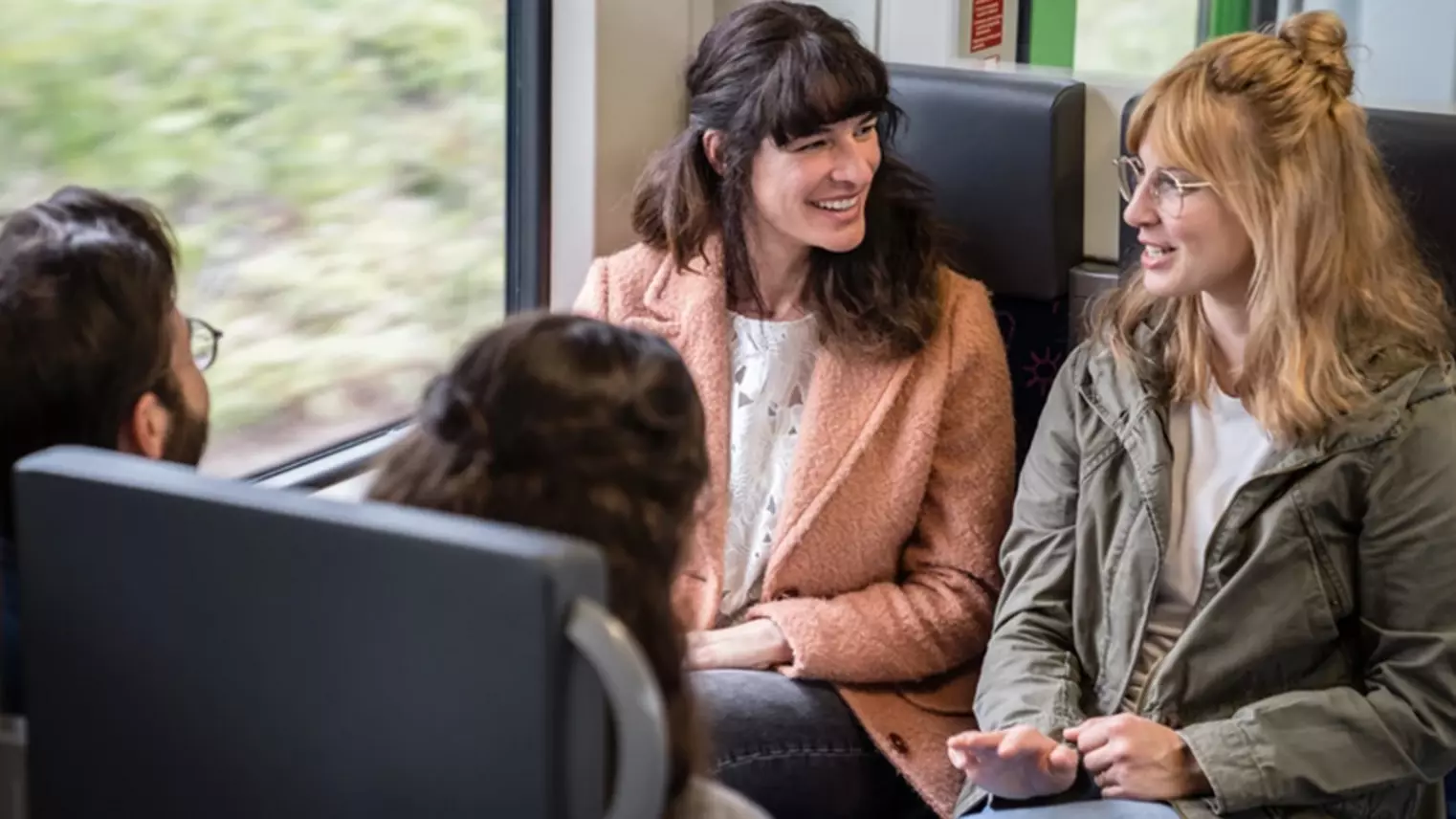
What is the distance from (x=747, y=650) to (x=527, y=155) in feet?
2.62

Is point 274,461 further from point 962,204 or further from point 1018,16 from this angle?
point 1018,16

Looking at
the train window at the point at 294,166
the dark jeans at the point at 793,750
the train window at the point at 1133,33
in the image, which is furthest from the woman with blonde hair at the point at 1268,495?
the train window at the point at 1133,33

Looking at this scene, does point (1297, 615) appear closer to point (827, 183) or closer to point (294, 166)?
point (827, 183)

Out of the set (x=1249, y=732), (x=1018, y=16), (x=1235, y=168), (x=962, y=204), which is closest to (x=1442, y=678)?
(x=1249, y=732)

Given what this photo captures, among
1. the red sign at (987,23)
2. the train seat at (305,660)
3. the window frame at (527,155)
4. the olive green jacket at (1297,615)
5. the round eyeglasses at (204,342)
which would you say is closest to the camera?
the train seat at (305,660)

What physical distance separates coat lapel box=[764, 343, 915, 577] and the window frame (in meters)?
0.56

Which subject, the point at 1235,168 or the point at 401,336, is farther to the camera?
the point at 401,336

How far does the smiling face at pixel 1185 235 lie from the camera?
5.95 feet

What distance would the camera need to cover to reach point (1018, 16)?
9.59 feet

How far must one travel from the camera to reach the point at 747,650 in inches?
81.4

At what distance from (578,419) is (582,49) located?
1460 millimetres

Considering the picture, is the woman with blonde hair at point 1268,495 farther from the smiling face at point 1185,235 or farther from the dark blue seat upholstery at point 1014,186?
the dark blue seat upholstery at point 1014,186

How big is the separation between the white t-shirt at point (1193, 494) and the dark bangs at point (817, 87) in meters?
0.50

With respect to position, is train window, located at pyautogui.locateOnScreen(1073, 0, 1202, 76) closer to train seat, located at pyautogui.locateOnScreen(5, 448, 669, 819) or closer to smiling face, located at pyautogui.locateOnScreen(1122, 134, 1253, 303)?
smiling face, located at pyautogui.locateOnScreen(1122, 134, 1253, 303)
